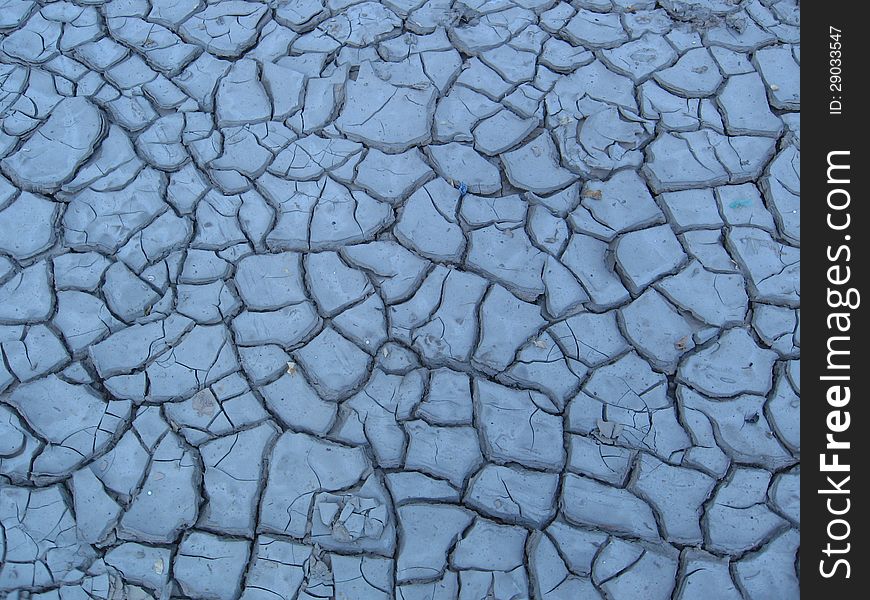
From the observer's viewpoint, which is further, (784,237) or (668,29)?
(668,29)

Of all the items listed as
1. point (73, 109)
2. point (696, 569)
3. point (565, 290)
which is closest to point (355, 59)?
point (73, 109)

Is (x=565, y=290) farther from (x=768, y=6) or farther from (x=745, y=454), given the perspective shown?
(x=768, y=6)

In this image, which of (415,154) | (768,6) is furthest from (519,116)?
(768,6)

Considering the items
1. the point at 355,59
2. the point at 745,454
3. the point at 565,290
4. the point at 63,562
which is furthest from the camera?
the point at 355,59

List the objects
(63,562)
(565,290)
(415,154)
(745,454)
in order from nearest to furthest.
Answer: (63,562), (745,454), (565,290), (415,154)

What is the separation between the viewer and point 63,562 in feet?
7.73

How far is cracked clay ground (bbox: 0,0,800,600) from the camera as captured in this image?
7.92 feet

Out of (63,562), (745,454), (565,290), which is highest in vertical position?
(565,290)

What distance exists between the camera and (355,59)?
11.1ft

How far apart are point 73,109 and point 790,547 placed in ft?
10.2

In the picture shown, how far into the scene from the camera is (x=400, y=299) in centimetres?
282

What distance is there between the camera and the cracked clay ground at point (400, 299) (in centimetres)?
241
